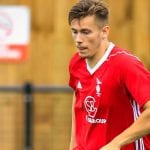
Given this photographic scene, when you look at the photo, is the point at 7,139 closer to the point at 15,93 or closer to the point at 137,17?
the point at 15,93

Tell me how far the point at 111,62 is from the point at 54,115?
398cm

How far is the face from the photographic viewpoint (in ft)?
15.3

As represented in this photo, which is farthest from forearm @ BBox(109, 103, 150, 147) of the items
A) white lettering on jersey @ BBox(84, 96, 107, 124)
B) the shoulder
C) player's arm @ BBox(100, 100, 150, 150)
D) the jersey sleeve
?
white lettering on jersey @ BBox(84, 96, 107, 124)

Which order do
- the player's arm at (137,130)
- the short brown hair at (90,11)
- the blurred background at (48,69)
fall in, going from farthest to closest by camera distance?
the blurred background at (48,69) → the short brown hair at (90,11) → the player's arm at (137,130)

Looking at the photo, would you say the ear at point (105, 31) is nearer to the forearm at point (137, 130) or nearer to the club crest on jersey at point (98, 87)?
the club crest on jersey at point (98, 87)

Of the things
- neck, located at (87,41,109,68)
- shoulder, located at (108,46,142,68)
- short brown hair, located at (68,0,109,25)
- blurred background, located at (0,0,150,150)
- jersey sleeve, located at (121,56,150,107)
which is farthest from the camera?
blurred background, located at (0,0,150,150)

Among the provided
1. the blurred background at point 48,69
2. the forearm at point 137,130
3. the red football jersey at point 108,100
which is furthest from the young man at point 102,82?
the blurred background at point 48,69

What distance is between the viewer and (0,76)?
8617 mm

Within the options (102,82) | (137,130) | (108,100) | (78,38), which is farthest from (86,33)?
(137,130)

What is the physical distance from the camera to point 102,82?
4742mm

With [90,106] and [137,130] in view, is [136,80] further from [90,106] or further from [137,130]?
[90,106]

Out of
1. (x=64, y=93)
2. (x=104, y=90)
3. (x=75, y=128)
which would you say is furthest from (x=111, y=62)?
(x=64, y=93)

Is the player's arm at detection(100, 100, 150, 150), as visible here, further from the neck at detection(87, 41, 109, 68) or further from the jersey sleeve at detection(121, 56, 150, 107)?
the neck at detection(87, 41, 109, 68)

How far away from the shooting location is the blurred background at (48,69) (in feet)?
28.0
